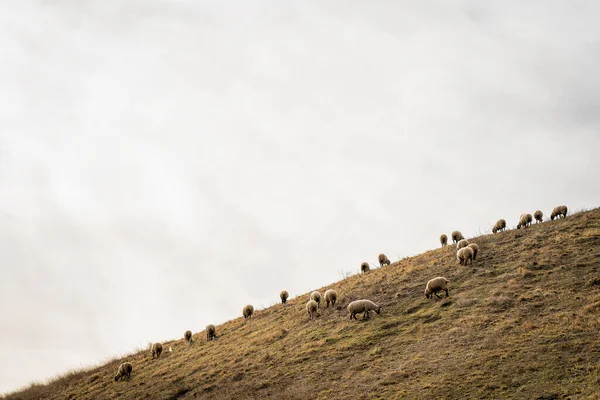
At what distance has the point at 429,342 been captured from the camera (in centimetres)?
2281

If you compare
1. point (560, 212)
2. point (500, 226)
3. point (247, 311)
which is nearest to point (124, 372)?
point (247, 311)

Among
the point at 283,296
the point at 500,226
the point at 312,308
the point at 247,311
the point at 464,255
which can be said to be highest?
the point at 500,226

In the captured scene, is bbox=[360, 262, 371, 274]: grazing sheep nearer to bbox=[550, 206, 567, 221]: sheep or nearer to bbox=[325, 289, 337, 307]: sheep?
bbox=[325, 289, 337, 307]: sheep

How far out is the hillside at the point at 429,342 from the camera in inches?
696

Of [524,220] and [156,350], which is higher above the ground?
[524,220]

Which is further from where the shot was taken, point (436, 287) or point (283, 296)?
point (283, 296)

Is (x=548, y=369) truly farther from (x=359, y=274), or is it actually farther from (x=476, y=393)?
(x=359, y=274)

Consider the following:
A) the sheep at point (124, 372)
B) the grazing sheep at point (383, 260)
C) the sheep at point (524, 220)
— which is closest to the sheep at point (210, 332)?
the sheep at point (124, 372)

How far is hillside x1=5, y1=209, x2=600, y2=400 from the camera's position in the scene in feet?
58.0

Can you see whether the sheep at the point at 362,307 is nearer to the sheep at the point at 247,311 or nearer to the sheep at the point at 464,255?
the sheep at the point at 464,255

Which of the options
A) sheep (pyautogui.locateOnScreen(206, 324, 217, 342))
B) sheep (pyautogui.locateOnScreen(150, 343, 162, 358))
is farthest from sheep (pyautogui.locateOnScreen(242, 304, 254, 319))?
sheep (pyautogui.locateOnScreen(150, 343, 162, 358))

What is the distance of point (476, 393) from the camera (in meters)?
16.5

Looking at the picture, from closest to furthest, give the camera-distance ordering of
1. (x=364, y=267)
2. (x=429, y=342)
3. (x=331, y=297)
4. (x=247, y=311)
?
(x=429, y=342) → (x=331, y=297) → (x=247, y=311) → (x=364, y=267)

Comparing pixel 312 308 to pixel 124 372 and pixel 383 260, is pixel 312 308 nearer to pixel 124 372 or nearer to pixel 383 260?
pixel 383 260
